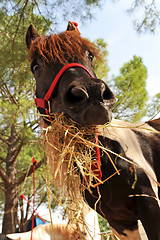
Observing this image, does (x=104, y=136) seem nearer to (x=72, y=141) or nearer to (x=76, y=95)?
(x=72, y=141)

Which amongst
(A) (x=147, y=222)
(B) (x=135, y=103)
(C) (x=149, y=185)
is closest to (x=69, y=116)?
(C) (x=149, y=185)

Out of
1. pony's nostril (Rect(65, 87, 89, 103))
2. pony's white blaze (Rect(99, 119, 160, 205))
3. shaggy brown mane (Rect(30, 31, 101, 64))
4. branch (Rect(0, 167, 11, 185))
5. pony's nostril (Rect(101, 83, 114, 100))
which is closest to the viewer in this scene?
pony's nostril (Rect(65, 87, 89, 103))

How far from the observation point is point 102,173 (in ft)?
4.67

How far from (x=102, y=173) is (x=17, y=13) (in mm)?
3312

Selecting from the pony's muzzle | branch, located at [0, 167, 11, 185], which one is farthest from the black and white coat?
branch, located at [0, 167, 11, 185]

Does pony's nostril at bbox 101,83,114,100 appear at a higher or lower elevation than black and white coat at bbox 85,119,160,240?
higher

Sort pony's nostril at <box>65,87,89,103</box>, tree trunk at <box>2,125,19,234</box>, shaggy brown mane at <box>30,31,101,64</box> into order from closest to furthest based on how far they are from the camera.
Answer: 1. pony's nostril at <box>65,87,89,103</box>
2. shaggy brown mane at <box>30,31,101,64</box>
3. tree trunk at <box>2,125,19,234</box>

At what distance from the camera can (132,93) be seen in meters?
6.53

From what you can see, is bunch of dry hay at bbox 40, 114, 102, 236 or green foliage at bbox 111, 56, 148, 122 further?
green foliage at bbox 111, 56, 148, 122

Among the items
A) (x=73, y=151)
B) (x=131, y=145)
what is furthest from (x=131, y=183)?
(x=73, y=151)

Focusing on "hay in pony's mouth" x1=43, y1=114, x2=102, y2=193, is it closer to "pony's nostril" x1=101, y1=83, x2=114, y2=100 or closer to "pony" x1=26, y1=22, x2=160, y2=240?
"pony" x1=26, y1=22, x2=160, y2=240

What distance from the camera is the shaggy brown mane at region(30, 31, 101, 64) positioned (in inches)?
58.4

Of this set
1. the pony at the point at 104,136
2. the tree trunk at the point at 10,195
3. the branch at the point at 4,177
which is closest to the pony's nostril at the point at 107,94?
the pony at the point at 104,136

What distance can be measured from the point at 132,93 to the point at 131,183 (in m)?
5.42
